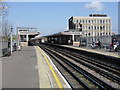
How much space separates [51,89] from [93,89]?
2082 mm

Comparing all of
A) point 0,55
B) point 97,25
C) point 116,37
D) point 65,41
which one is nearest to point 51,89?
point 0,55

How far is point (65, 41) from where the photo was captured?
86.8m

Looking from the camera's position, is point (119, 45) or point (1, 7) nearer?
point (1, 7)

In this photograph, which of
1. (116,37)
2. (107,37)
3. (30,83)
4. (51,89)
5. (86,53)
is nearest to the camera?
(51,89)

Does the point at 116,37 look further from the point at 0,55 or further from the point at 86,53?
the point at 0,55

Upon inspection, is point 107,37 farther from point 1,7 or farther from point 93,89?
point 93,89

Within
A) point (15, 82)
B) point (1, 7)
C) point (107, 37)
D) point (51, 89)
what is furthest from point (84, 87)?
point (107, 37)

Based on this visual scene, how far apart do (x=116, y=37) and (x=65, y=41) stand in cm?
5464

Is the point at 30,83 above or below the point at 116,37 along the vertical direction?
below

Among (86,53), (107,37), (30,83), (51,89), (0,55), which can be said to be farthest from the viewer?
(107,37)

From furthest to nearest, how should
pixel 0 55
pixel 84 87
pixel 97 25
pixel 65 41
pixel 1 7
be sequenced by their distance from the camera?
pixel 97 25
pixel 65 41
pixel 0 55
pixel 1 7
pixel 84 87

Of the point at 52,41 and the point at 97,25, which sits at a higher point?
the point at 97,25

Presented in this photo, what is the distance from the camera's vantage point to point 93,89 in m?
8.80

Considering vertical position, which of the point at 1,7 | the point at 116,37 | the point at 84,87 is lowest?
the point at 84,87
